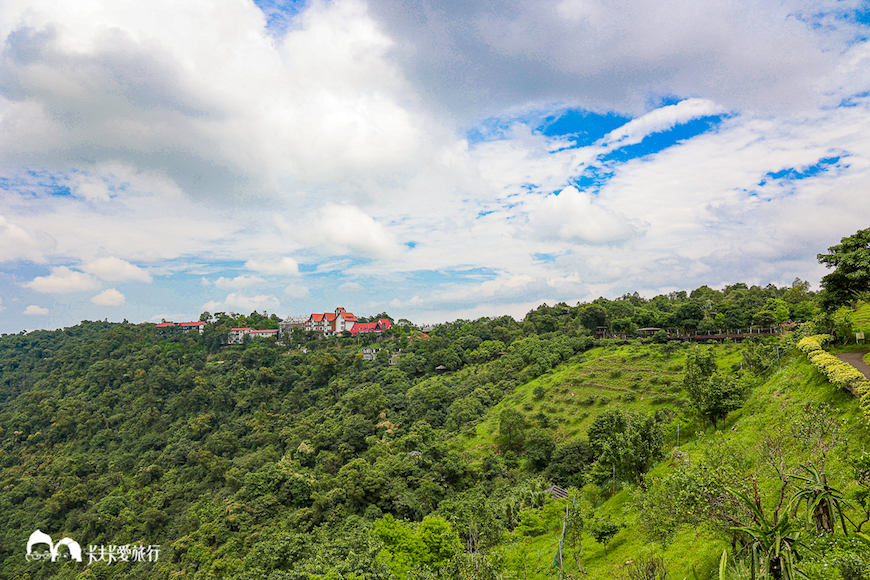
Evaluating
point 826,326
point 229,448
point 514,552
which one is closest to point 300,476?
point 229,448

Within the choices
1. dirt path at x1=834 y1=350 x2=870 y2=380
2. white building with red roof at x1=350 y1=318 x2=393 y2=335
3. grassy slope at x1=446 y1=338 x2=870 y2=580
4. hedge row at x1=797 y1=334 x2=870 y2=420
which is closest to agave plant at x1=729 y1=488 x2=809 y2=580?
grassy slope at x1=446 y1=338 x2=870 y2=580

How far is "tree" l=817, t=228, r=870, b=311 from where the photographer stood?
1875 centimetres

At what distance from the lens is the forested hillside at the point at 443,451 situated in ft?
34.8

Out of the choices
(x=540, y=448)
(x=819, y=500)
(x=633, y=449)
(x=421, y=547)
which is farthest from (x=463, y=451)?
(x=819, y=500)

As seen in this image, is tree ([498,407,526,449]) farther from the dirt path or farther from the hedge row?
the dirt path

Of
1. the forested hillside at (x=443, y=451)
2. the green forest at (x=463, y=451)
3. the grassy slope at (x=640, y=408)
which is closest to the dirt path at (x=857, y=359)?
the green forest at (x=463, y=451)

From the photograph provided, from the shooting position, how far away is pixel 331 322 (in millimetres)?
92062

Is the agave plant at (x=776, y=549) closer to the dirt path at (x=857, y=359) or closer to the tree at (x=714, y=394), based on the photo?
the dirt path at (x=857, y=359)

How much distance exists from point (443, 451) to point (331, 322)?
6396cm

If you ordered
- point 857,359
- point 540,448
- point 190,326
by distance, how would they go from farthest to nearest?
point 190,326 < point 540,448 < point 857,359

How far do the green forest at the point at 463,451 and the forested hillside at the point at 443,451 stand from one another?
18 centimetres

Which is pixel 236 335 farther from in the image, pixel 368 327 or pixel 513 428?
pixel 513 428

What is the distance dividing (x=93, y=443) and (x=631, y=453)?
216 feet

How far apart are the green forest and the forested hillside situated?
182 mm
